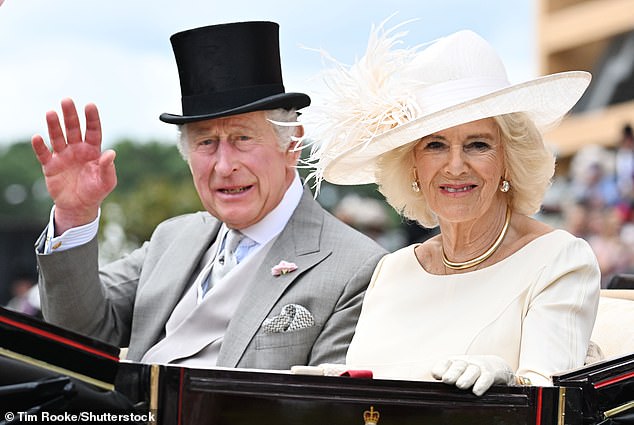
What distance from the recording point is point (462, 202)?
2760mm

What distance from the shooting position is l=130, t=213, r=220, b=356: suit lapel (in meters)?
3.40

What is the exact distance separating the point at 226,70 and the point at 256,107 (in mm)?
204

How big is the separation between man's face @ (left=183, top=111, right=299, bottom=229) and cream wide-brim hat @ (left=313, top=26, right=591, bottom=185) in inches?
14.7

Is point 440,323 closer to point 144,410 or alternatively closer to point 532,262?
point 532,262

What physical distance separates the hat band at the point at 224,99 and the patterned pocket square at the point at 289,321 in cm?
67

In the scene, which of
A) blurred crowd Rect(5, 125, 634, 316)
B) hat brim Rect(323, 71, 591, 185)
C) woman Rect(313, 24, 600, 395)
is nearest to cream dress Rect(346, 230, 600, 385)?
woman Rect(313, 24, 600, 395)

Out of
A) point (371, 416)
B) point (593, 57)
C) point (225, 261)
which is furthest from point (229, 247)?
point (593, 57)

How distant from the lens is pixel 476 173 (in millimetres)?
2746

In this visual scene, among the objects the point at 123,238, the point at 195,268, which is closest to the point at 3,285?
the point at 123,238

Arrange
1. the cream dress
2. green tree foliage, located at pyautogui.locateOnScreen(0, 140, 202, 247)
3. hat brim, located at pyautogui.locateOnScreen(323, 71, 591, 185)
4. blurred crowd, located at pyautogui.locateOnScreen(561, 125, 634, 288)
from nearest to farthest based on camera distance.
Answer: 1. the cream dress
2. hat brim, located at pyautogui.locateOnScreen(323, 71, 591, 185)
3. blurred crowd, located at pyautogui.locateOnScreen(561, 125, 634, 288)
4. green tree foliage, located at pyautogui.locateOnScreen(0, 140, 202, 247)

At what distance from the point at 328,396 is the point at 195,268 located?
1435 mm

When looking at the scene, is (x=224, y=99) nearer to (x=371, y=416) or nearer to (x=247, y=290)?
(x=247, y=290)

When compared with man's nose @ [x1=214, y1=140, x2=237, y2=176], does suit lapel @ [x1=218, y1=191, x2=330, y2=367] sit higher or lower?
lower

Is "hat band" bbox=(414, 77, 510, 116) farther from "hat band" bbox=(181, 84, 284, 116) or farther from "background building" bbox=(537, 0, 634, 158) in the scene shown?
"background building" bbox=(537, 0, 634, 158)
